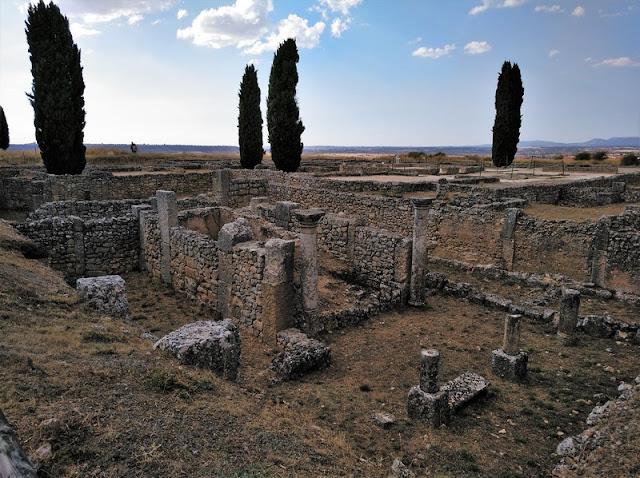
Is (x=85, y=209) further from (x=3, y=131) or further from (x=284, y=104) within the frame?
(x=3, y=131)

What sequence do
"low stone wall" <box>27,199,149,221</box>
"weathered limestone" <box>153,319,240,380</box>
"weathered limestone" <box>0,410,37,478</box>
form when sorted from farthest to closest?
"low stone wall" <box>27,199,149,221</box> < "weathered limestone" <box>153,319,240,380</box> < "weathered limestone" <box>0,410,37,478</box>

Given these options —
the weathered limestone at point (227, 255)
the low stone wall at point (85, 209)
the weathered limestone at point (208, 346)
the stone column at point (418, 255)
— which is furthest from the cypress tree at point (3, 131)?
the weathered limestone at point (208, 346)

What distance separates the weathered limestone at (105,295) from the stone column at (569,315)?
9.47 meters

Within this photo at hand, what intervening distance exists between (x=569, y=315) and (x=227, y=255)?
26.6 ft

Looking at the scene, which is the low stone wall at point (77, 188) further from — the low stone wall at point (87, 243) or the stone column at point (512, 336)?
the stone column at point (512, 336)

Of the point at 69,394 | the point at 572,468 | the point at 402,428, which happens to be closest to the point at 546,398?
the point at 572,468

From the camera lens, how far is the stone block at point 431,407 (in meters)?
6.96

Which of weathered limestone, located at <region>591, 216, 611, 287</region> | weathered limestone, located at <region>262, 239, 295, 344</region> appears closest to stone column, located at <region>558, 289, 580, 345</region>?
weathered limestone, located at <region>591, 216, 611, 287</region>

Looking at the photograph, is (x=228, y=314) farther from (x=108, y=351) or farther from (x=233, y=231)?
(x=108, y=351)

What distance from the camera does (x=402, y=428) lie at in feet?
22.5

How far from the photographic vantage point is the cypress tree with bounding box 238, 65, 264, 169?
131 ft

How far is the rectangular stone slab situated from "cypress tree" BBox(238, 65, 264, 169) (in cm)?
3455

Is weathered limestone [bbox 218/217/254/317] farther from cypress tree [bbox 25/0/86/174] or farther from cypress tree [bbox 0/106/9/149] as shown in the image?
cypress tree [bbox 0/106/9/149]

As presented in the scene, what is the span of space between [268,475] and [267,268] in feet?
18.2
